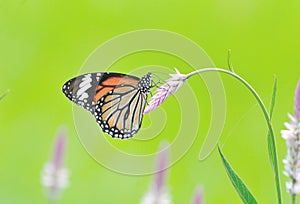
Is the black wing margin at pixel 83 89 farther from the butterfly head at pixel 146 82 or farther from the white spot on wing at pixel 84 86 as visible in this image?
the butterfly head at pixel 146 82

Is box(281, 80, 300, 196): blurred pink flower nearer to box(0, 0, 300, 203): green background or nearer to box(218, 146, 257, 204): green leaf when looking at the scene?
box(218, 146, 257, 204): green leaf

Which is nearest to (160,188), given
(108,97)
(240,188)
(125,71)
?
(108,97)

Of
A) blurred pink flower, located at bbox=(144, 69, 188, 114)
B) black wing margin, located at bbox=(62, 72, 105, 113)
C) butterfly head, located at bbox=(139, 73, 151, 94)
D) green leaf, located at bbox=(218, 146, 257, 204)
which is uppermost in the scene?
black wing margin, located at bbox=(62, 72, 105, 113)

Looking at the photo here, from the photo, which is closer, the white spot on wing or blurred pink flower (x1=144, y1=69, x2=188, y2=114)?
blurred pink flower (x1=144, y1=69, x2=188, y2=114)

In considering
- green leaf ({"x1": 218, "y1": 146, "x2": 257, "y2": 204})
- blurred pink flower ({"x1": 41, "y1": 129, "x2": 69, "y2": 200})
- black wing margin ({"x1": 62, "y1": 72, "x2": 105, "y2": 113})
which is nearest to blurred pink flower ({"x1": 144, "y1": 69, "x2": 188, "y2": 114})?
green leaf ({"x1": 218, "y1": 146, "x2": 257, "y2": 204})

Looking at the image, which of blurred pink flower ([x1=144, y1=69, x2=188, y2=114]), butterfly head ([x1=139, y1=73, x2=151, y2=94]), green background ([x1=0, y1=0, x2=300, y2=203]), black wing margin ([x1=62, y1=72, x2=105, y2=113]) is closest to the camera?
blurred pink flower ([x1=144, y1=69, x2=188, y2=114])

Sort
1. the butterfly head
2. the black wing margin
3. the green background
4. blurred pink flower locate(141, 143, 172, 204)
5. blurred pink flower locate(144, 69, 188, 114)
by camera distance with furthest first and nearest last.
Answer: the green background → the black wing margin → blurred pink flower locate(141, 143, 172, 204) → the butterfly head → blurred pink flower locate(144, 69, 188, 114)

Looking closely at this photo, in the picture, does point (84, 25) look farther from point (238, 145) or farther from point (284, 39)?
point (238, 145)

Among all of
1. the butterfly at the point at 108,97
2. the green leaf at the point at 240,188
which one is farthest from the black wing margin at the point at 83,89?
the green leaf at the point at 240,188

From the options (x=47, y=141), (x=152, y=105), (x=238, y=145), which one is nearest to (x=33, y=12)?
(x=47, y=141)
